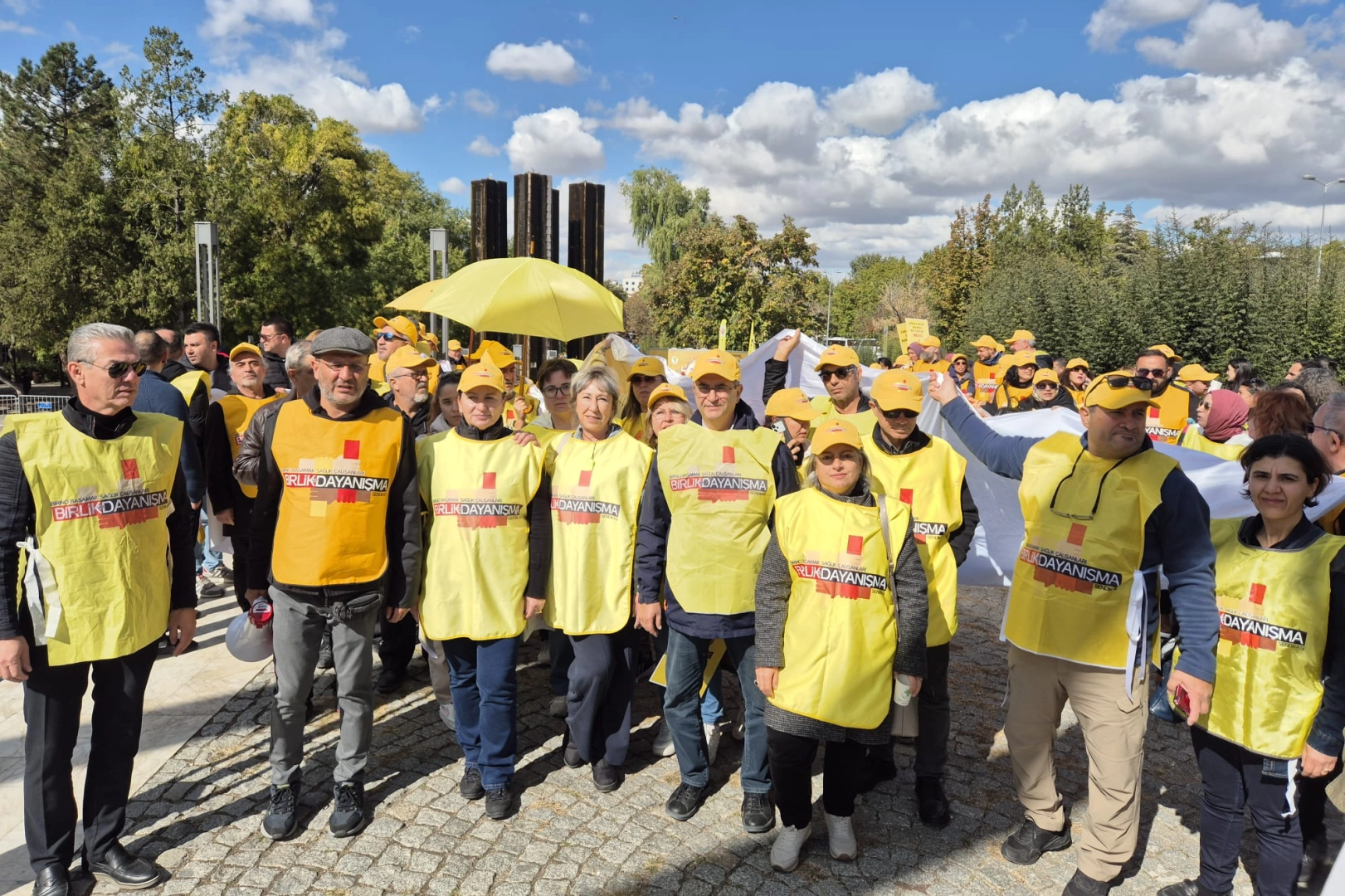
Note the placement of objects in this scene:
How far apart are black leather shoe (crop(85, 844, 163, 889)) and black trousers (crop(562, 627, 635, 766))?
1771mm

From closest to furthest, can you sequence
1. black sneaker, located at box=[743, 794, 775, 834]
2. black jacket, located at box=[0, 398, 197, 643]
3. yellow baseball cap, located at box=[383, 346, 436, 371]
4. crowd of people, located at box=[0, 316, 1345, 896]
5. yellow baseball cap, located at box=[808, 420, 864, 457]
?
black jacket, located at box=[0, 398, 197, 643]
crowd of people, located at box=[0, 316, 1345, 896]
yellow baseball cap, located at box=[808, 420, 864, 457]
black sneaker, located at box=[743, 794, 775, 834]
yellow baseball cap, located at box=[383, 346, 436, 371]

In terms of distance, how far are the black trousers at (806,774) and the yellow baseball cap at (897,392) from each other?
55.0 inches

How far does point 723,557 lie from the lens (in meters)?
3.80

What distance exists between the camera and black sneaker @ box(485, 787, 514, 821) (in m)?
3.93

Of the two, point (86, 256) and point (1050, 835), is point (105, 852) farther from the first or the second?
point (86, 256)

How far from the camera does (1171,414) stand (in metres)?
7.61

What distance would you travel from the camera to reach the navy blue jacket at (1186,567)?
10.3 ft

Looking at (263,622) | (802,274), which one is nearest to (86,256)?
(802,274)

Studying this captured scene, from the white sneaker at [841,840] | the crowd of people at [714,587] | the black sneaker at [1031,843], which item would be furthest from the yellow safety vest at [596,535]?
the black sneaker at [1031,843]

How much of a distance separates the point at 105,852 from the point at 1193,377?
887cm

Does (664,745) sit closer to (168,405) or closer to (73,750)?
(73,750)

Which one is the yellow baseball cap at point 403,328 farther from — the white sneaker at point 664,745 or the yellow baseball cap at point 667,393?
the white sneaker at point 664,745

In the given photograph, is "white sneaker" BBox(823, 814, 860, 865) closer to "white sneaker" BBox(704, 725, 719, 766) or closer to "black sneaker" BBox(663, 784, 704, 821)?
"black sneaker" BBox(663, 784, 704, 821)

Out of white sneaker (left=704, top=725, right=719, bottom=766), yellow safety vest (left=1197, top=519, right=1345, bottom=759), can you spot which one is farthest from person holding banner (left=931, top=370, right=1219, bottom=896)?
white sneaker (left=704, top=725, right=719, bottom=766)
